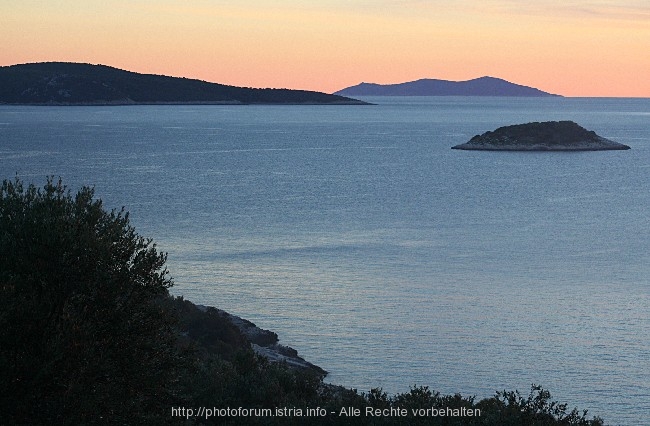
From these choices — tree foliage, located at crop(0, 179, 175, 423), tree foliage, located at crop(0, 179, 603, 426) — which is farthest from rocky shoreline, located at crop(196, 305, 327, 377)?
tree foliage, located at crop(0, 179, 175, 423)

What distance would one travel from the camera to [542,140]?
6900 inches

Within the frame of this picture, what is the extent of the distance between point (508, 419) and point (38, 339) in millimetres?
10092

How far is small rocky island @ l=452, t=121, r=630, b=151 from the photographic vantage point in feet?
563

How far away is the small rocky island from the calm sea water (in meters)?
42.1

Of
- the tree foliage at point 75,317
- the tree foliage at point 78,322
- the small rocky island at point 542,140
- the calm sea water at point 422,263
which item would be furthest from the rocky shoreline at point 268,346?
the small rocky island at point 542,140

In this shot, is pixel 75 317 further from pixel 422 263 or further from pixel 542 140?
pixel 542 140

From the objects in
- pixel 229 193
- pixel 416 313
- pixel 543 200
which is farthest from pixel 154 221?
→ pixel 543 200

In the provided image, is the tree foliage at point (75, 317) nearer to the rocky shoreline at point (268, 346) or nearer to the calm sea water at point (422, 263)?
the rocky shoreline at point (268, 346)

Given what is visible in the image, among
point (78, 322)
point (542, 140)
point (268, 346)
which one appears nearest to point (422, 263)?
point (268, 346)

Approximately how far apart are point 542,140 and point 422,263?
128m

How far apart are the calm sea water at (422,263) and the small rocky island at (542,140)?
42.1 m

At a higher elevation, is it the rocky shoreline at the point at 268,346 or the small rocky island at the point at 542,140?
the small rocky island at the point at 542,140

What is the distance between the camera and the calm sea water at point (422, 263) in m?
34.2

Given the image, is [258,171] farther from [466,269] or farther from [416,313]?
[416,313]
